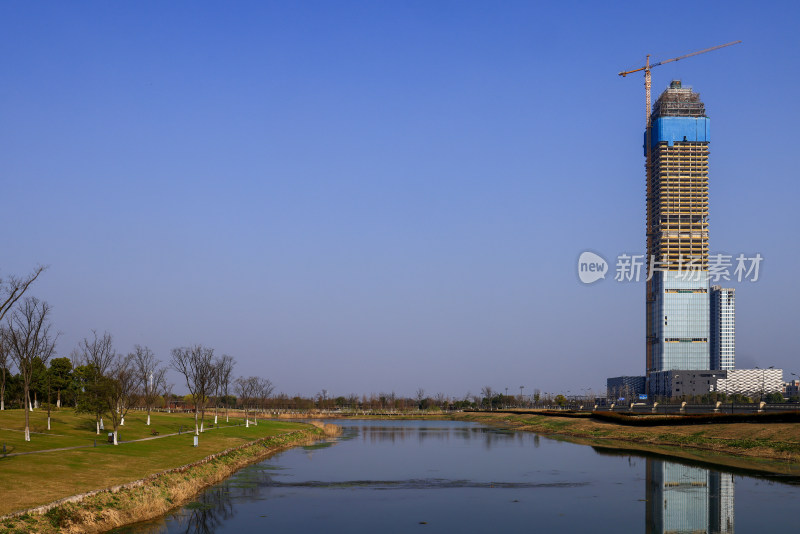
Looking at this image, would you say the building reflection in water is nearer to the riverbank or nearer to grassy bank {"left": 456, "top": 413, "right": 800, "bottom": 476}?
grassy bank {"left": 456, "top": 413, "right": 800, "bottom": 476}

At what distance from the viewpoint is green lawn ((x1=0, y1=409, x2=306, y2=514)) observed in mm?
37625

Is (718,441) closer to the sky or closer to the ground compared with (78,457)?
closer to the ground

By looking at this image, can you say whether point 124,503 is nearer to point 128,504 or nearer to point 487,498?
point 128,504

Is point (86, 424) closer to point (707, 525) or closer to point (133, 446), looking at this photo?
point (133, 446)

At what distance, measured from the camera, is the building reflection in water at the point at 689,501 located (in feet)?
127

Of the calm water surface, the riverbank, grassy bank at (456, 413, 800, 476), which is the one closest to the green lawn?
the riverbank

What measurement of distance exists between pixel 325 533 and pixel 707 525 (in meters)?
20.2

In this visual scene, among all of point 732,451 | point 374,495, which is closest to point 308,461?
point 374,495

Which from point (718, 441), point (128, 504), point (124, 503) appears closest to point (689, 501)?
point (128, 504)

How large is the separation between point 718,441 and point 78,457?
6056 centimetres

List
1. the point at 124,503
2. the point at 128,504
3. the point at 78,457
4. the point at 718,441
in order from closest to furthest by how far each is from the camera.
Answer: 1. the point at 124,503
2. the point at 128,504
3. the point at 78,457
4. the point at 718,441

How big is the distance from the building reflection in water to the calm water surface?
0.20 feet

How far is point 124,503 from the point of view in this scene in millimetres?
38688

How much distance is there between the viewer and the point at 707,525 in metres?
38.9
